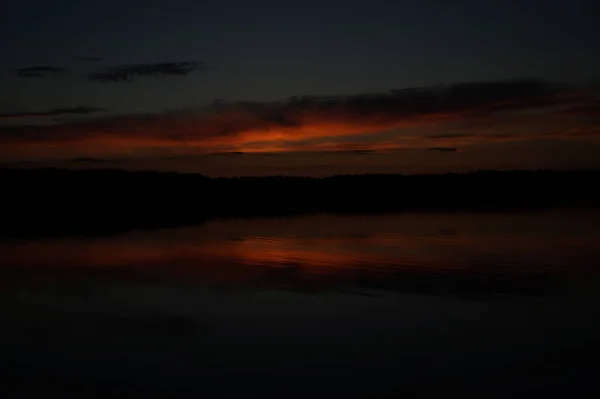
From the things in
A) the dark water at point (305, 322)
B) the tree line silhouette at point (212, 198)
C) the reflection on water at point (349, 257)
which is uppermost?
the tree line silhouette at point (212, 198)

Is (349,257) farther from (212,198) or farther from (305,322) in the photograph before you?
(212,198)

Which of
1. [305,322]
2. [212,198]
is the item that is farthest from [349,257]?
[212,198]

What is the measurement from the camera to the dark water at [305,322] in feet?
24.1

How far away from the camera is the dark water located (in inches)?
289

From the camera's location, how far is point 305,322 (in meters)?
9.86

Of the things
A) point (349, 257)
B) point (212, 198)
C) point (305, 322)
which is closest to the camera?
point (305, 322)

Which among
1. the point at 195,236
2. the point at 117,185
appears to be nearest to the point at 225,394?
the point at 195,236

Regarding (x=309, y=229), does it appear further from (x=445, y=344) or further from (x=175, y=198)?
(x=175, y=198)

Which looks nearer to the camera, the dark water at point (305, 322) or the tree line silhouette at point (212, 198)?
the dark water at point (305, 322)

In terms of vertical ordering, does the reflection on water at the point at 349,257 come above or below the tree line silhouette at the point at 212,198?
below

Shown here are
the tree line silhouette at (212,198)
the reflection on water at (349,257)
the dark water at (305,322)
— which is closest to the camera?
the dark water at (305,322)

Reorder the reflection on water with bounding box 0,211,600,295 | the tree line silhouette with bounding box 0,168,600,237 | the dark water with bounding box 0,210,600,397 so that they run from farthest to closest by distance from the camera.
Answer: the tree line silhouette with bounding box 0,168,600,237
the reflection on water with bounding box 0,211,600,295
the dark water with bounding box 0,210,600,397

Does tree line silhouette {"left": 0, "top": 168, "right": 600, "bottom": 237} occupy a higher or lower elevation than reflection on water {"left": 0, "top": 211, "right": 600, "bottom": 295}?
higher

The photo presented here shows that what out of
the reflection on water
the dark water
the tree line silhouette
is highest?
the tree line silhouette
